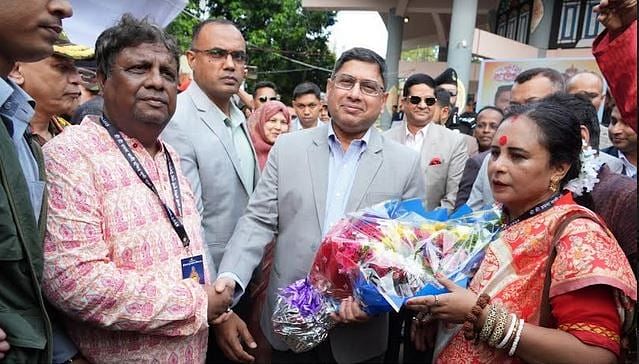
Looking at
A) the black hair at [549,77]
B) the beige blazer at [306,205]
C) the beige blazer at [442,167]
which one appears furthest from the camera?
the beige blazer at [442,167]

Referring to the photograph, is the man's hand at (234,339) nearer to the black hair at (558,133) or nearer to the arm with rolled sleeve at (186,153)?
the arm with rolled sleeve at (186,153)

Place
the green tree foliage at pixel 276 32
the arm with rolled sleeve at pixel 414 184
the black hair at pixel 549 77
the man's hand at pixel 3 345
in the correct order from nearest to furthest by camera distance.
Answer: the man's hand at pixel 3 345 → the arm with rolled sleeve at pixel 414 184 → the black hair at pixel 549 77 → the green tree foliage at pixel 276 32

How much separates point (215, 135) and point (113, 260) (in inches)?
48.7

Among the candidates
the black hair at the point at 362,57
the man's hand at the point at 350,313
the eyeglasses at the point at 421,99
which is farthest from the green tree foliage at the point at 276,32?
the man's hand at the point at 350,313

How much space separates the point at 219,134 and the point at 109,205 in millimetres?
1196

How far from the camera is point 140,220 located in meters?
1.74

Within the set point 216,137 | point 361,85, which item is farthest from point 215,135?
point 361,85

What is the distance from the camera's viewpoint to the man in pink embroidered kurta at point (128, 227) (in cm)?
159

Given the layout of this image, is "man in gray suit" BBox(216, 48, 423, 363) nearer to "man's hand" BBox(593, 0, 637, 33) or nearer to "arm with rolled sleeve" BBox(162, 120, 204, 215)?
"arm with rolled sleeve" BBox(162, 120, 204, 215)

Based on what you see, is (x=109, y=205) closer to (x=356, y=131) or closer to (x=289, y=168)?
(x=289, y=168)

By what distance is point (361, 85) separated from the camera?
7.82 feet

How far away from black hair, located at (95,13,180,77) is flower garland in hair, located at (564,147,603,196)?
1764 millimetres

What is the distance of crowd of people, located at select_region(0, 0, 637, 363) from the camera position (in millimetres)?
1464

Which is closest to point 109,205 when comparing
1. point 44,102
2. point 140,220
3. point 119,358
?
point 140,220
